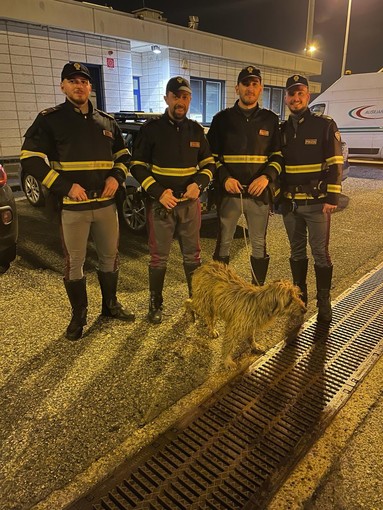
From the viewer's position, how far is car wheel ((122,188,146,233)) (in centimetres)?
618

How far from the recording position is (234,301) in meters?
3.10

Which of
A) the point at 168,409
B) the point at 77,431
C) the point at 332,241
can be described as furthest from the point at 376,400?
the point at 332,241

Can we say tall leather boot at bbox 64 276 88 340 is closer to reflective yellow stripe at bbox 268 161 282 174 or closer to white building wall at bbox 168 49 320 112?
reflective yellow stripe at bbox 268 161 282 174

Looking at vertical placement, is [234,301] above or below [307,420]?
above


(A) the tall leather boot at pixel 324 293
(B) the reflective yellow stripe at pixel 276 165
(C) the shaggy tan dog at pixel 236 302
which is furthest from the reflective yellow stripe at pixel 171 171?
(A) the tall leather boot at pixel 324 293

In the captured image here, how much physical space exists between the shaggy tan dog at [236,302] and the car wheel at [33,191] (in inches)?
205

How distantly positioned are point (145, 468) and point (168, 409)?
0.49m

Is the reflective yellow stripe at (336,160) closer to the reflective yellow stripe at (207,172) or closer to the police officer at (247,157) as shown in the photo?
the police officer at (247,157)

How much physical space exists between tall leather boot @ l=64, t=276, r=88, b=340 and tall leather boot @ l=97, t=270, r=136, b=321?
251mm

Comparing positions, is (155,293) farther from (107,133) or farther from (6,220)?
(6,220)

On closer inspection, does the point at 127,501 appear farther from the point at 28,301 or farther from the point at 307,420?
the point at 28,301

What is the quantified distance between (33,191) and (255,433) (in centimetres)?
663

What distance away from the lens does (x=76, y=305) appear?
140 inches

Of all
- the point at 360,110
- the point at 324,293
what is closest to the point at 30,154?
the point at 324,293
